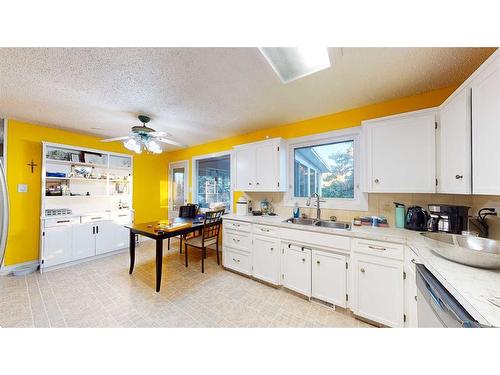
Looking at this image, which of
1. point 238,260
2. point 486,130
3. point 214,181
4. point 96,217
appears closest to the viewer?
point 486,130

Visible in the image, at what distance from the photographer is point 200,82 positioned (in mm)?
1660

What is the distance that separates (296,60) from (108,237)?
414 centimetres

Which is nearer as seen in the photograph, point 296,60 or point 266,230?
point 296,60

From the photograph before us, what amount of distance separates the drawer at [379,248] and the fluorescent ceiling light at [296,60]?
1617 millimetres

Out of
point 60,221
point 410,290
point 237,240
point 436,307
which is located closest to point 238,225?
point 237,240

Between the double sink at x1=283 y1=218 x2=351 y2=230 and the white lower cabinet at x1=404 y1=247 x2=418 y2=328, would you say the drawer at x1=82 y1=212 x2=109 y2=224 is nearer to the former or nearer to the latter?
the double sink at x1=283 y1=218 x2=351 y2=230

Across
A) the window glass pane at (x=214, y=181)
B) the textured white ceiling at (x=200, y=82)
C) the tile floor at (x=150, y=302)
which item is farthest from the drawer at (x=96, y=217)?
the window glass pane at (x=214, y=181)

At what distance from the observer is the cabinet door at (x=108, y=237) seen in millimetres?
3129

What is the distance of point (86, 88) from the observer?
1.77 m

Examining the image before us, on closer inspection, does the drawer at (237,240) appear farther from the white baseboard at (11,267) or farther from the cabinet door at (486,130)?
the white baseboard at (11,267)

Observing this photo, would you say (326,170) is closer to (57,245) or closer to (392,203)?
(392,203)
